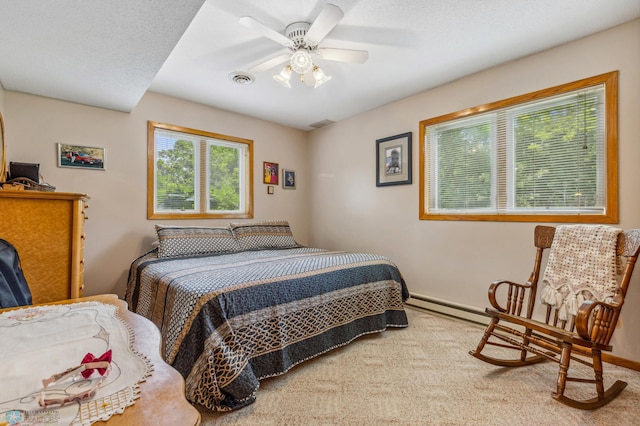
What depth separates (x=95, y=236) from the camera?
2.90m

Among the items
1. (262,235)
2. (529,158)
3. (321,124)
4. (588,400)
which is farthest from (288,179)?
(588,400)

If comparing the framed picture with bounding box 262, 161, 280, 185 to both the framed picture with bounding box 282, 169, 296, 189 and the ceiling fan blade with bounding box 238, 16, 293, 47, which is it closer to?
the framed picture with bounding box 282, 169, 296, 189

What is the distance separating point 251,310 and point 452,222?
7.17ft

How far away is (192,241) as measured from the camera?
302 cm

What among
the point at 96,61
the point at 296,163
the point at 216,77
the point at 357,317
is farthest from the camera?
the point at 296,163

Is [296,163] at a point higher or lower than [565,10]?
lower

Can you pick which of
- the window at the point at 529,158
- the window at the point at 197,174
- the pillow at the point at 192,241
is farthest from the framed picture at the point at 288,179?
the window at the point at 529,158

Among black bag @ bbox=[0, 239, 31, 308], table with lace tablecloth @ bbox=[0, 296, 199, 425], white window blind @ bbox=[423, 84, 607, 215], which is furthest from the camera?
white window blind @ bbox=[423, 84, 607, 215]

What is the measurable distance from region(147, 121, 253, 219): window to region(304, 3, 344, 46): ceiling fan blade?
2077 mm

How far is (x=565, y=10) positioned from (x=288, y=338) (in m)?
2.81

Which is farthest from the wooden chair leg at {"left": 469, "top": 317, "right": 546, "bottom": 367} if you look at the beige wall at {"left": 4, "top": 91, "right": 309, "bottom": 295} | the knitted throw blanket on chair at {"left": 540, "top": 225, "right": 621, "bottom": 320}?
the beige wall at {"left": 4, "top": 91, "right": 309, "bottom": 295}

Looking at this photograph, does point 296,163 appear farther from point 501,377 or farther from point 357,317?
point 501,377

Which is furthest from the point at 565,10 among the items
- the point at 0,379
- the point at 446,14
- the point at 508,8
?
the point at 0,379

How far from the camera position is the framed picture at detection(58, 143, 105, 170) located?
2742 millimetres
